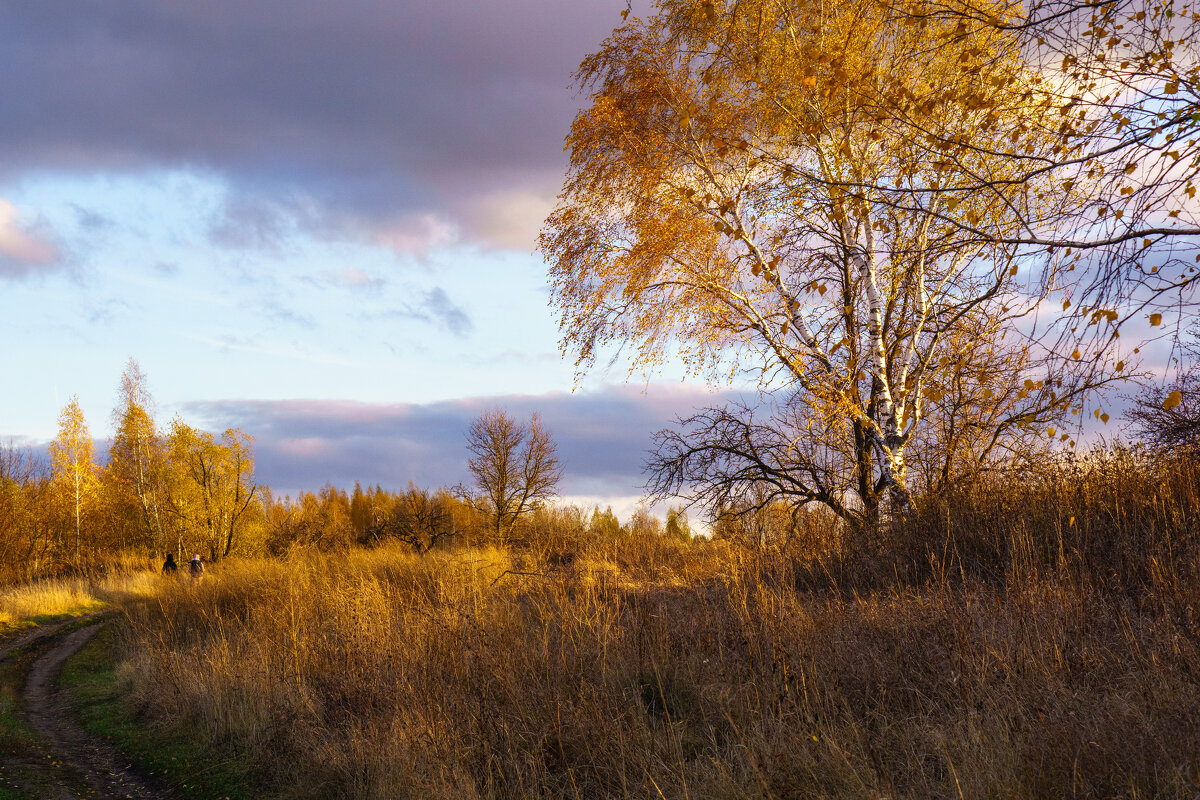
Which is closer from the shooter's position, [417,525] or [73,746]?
[73,746]

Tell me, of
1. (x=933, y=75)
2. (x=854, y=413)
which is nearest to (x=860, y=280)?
(x=854, y=413)

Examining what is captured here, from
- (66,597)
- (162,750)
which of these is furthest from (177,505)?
(162,750)

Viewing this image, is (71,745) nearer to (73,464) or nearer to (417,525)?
(417,525)

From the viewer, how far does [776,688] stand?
5.15 meters

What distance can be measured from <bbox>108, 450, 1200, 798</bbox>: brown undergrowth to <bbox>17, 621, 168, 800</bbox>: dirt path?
2.55ft

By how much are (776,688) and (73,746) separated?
8.77 meters

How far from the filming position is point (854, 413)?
9.92 metres

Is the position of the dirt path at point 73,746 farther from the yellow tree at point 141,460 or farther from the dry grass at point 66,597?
the yellow tree at point 141,460

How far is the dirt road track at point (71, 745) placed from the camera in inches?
291

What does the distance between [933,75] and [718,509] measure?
706 centimetres

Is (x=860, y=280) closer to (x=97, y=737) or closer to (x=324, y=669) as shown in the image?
(x=324, y=669)

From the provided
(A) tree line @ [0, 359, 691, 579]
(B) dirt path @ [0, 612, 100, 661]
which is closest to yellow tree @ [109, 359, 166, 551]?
(A) tree line @ [0, 359, 691, 579]

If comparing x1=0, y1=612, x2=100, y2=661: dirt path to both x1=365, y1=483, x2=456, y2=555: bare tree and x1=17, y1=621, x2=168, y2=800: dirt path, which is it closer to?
x1=17, y1=621, x2=168, y2=800: dirt path

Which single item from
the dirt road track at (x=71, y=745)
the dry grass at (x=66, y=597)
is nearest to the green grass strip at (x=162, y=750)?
the dirt road track at (x=71, y=745)
